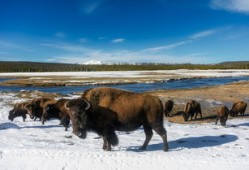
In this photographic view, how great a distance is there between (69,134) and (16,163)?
3418mm

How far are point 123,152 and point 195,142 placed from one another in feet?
9.20

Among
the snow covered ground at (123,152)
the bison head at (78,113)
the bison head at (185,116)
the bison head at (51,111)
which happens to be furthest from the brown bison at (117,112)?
the bison head at (185,116)

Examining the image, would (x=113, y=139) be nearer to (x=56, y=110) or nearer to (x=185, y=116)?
(x=56, y=110)

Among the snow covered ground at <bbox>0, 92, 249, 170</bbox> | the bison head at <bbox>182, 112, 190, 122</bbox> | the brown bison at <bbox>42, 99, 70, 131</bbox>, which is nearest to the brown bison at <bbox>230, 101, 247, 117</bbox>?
the bison head at <bbox>182, 112, 190, 122</bbox>

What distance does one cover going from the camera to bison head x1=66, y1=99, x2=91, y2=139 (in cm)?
898

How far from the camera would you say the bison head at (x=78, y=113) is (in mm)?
8977

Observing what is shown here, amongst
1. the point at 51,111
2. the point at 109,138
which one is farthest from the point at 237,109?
the point at 109,138

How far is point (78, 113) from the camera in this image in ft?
29.6

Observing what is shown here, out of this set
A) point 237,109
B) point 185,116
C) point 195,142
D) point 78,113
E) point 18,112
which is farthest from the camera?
point 237,109

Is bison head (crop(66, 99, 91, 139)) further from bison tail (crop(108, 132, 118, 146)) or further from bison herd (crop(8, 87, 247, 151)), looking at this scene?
bison tail (crop(108, 132, 118, 146))

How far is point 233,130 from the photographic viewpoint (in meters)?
13.3

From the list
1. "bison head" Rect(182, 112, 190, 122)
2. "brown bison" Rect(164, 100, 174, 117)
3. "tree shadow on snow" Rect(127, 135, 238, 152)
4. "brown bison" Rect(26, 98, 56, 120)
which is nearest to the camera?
"tree shadow on snow" Rect(127, 135, 238, 152)

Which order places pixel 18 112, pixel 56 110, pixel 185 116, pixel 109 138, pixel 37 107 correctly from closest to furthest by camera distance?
pixel 109 138 < pixel 56 110 < pixel 37 107 < pixel 18 112 < pixel 185 116

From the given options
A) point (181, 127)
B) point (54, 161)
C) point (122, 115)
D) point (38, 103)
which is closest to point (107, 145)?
point (122, 115)
